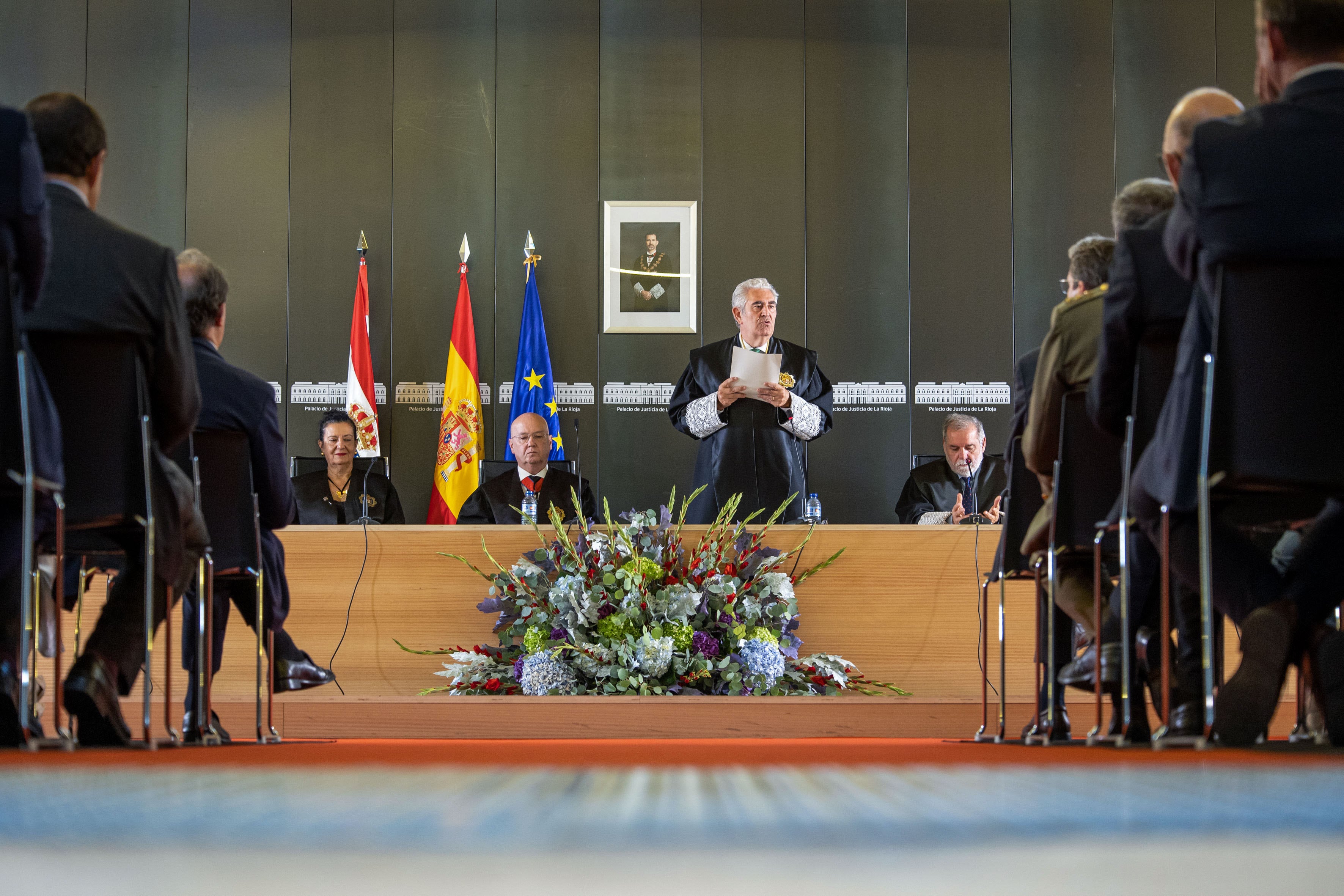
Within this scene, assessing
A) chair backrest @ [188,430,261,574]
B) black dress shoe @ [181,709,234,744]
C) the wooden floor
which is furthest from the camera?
the wooden floor

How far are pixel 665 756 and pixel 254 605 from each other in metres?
1.78

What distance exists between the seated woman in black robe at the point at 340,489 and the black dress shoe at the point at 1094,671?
3986mm

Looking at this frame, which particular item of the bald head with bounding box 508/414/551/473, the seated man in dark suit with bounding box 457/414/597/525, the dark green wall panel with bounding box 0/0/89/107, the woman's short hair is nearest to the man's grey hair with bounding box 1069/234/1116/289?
the seated man in dark suit with bounding box 457/414/597/525

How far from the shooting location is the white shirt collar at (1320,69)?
2026 mm

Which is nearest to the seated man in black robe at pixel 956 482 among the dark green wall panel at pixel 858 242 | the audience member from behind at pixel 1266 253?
the dark green wall panel at pixel 858 242

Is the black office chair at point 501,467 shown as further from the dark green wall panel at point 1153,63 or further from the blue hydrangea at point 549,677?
the dark green wall panel at point 1153,63

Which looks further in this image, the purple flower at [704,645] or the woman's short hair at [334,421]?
the woman's short hair at [334,421]

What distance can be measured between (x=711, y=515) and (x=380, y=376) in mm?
2825

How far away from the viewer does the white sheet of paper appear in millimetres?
4875

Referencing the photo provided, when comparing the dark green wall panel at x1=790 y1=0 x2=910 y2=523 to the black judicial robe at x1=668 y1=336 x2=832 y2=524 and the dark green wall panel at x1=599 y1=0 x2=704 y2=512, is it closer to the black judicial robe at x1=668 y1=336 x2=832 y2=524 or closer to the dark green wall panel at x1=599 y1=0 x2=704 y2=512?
the dark green wall panel at x1=599 y1=0 x2=704 y2=512

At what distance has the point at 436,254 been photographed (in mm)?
7934

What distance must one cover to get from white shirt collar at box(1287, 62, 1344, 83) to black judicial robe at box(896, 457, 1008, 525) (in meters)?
4.06

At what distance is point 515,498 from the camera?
6020 mm

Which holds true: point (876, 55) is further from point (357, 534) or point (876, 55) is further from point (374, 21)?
point (357, 534)
